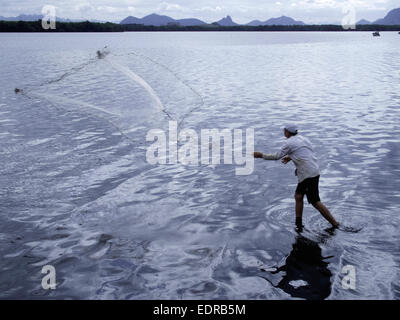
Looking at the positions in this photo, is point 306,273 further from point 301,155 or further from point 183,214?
point 183,214

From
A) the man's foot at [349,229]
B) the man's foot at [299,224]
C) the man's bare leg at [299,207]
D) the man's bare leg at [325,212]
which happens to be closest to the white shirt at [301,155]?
the man's bare leg at [299,207]

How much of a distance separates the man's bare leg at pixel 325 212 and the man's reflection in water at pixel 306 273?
89 cm

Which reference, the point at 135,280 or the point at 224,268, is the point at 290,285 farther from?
the point at 135,280

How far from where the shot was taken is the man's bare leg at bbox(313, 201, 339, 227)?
37.1 ft

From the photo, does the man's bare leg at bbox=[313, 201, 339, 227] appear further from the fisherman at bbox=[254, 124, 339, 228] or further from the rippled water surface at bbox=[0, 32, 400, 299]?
the rippled water surface at bbox=[0, 32, 400, 299]

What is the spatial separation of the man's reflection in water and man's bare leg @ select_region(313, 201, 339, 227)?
2.93 ft

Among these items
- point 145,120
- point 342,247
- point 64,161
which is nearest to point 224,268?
point 342,247

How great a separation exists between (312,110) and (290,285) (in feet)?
78.1

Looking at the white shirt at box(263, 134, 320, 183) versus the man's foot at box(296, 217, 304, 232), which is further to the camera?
the man's foot at box(296, 217, 304, 232)

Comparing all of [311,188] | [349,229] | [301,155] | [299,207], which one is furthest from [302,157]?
[349,229]

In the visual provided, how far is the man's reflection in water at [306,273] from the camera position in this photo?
8.93 meters

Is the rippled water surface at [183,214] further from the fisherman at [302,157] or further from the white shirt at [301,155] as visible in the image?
the white shirt at [301,155]

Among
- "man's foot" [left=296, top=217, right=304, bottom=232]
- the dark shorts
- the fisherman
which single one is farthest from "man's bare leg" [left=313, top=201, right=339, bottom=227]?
"man's foot" [left=296, top=217, right=304, bottom=232]
